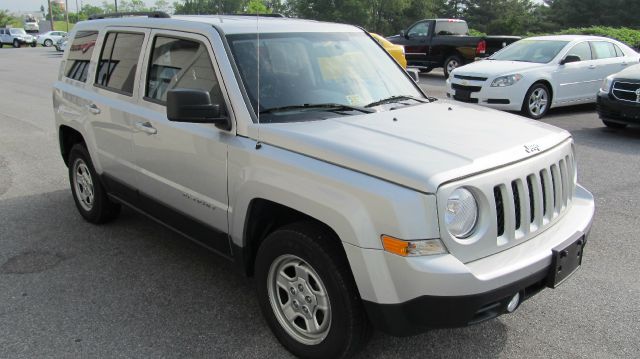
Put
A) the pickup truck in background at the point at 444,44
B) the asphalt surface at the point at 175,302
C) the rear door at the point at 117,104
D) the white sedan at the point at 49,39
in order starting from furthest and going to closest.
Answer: the white sedan at the point at 49,39 < the pickup truck in background at the point at 444,44 < the rear door at the point at 117,104 < the asphalt surface at the point at 175,302

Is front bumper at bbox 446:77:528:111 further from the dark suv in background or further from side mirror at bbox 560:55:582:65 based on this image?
the dark suv in background

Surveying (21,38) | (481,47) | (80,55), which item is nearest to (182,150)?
(80,55)

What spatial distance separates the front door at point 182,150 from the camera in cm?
351

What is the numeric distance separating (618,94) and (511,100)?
1826 mm

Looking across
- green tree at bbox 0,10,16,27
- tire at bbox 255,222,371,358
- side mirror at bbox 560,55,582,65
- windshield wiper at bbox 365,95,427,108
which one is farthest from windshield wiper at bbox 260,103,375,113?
green tree at bbox 0,10,16,27

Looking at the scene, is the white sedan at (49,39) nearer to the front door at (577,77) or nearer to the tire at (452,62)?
the tire at (452,62)

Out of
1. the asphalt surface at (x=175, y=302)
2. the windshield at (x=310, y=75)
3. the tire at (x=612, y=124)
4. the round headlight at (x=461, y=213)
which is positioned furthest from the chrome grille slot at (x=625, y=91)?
the round headlight at (x=461, y=213)

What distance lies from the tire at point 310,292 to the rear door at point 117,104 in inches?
67.2

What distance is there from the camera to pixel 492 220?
268cm

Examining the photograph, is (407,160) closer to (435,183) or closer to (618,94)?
(435,183)

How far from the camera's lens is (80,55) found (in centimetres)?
515

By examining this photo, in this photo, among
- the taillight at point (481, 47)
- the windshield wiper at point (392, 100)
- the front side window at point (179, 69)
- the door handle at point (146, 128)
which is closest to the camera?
the front side window at point (179, 69)

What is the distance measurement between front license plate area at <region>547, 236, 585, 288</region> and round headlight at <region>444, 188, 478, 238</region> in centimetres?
53

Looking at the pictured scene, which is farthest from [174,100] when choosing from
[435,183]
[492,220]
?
[492,220]
